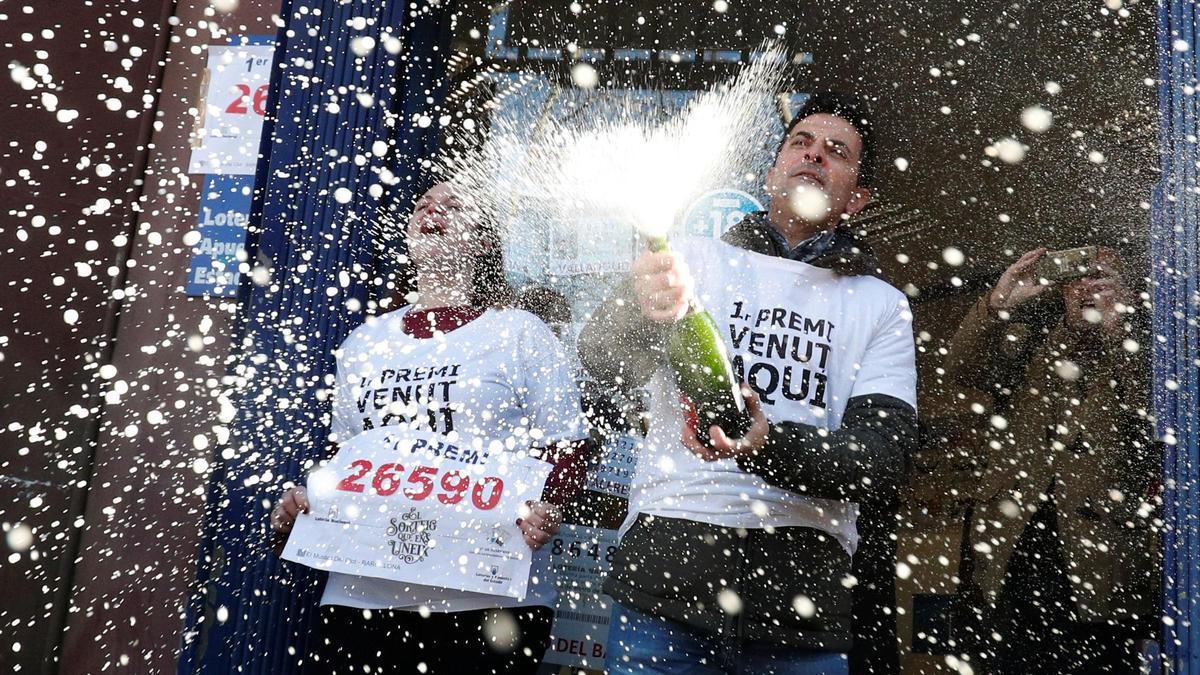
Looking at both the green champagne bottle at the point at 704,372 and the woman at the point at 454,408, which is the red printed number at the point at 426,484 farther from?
the green champagne bottle at the point at 704,372

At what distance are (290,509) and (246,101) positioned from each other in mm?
2191

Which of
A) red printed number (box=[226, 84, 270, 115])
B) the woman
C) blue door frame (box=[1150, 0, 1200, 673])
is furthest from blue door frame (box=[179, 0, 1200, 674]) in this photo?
the woman

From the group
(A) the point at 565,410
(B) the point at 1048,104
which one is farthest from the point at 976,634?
(B) the point at 1048,104

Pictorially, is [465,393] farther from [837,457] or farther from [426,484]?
[837,457]

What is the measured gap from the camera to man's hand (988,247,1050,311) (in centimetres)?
311

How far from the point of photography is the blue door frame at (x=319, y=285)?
261cm

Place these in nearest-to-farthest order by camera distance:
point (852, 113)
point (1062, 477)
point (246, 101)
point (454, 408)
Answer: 1. point (454, 408)
2. point (852, 113)
3. point (1062, 477)
4. point (246, 101)

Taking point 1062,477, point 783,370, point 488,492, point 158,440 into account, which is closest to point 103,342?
point 158,440

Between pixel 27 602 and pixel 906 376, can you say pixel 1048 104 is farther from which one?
pixel 27 602

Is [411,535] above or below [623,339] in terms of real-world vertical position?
below

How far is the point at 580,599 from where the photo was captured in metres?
3.17

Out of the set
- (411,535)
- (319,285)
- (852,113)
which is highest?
(852,113)

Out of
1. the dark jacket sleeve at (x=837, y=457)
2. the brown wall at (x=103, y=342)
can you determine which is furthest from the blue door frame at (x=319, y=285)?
the dark jacket sleeve at (x=837, y=457)

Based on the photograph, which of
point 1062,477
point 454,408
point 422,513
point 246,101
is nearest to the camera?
point 422,513
